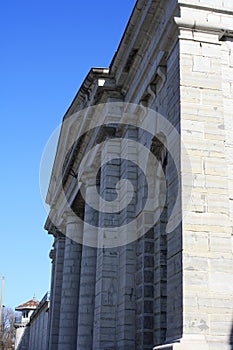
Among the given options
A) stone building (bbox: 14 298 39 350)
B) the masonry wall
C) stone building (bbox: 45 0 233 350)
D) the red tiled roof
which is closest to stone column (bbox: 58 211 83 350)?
stone building (bbox: 45 0 233 350)

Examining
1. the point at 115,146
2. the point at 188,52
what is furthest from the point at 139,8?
the point at 115,146

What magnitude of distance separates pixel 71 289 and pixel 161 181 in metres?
9.86

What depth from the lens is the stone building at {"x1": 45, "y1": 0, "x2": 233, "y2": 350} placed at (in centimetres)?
1052

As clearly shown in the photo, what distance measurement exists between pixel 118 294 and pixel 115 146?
15.1ft

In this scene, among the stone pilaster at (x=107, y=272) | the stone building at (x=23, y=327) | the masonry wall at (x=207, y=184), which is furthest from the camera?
the stone building at (x=23, y=327)

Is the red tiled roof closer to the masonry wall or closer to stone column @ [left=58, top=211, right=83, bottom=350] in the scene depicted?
stone column @ [left=58, top=211, right=83, bottom=350]

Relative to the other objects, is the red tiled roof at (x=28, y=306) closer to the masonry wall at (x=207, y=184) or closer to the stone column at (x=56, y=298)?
the stone column at (x=56, y=298)

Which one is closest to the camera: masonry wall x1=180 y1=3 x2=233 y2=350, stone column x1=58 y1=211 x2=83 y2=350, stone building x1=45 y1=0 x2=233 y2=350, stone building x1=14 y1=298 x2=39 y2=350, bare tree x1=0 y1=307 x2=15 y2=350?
masonry wall x1=180 y1=3 x2=233 y2=350

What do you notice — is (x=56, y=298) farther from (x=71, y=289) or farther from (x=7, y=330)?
(x=7, y=330)

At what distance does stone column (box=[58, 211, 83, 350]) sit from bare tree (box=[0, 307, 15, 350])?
5884cm

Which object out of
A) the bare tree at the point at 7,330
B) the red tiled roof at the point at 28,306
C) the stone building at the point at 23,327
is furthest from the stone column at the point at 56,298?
the bare tree at the point at 7,330

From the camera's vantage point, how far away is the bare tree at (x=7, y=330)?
82.3m

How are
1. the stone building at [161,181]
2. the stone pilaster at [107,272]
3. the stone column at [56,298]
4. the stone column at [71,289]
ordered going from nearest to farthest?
the stone building at [161,181]
the stone pilaster at [107,272]
the stone column at [71,289]
the stone column at [56,298]

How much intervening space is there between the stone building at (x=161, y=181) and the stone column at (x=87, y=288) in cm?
4
